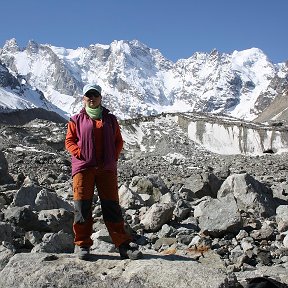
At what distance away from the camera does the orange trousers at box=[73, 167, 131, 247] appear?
6.30 metres

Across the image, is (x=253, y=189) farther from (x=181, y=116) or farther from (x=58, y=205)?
(x=181, y=116)

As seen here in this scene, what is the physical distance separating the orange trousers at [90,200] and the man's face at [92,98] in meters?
0.85

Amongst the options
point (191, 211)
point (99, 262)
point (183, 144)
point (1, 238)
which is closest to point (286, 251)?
point (191, 211)

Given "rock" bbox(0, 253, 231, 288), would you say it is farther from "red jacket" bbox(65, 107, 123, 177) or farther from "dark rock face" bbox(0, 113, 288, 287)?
"red jacket" bbox(65, 107, 123, 177)

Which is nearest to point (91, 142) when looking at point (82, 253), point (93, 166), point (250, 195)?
point (93, 166)

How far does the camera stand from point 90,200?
6.39 meters

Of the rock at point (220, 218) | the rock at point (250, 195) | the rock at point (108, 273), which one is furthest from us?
the rock at point (250, 195)

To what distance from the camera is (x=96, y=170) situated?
248 inches

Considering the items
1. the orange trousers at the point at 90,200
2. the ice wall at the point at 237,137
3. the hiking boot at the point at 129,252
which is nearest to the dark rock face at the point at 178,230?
the hiking boot at the point at 129,252

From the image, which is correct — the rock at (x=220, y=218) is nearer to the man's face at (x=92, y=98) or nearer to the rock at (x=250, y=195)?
the rock at (x=250, y=195)

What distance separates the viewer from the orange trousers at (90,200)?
6.30 m

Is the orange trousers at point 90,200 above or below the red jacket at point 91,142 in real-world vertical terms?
below

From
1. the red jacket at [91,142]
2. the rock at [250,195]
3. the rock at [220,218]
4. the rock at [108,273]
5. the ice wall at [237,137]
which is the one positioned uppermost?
the ice wall at [237,137]

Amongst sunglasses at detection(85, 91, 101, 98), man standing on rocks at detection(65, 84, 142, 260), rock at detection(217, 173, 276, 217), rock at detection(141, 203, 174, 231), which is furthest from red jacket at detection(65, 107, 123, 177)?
rock at detection(217, 173, 276, 217)
